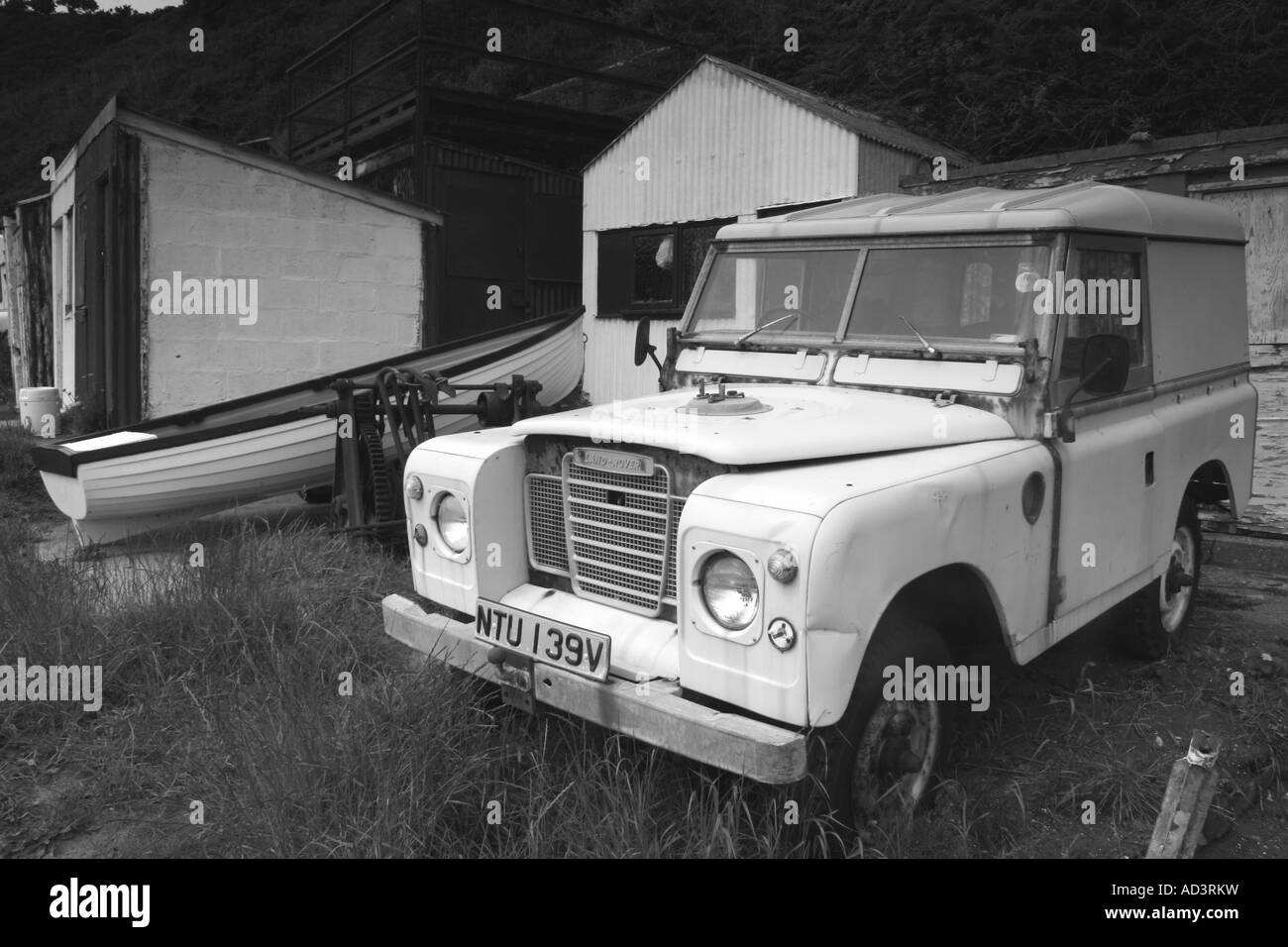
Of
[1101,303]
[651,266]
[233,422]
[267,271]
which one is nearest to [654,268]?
[651,266]

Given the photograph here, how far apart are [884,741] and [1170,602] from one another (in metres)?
2.72

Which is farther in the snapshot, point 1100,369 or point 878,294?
point 878,294

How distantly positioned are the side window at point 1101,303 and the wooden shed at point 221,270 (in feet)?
26.6

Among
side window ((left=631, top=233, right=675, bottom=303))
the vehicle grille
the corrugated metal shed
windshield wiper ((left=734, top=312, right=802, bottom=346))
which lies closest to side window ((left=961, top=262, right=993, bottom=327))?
windshield wiper ((left=734, top=312, right=802, bottom=346))

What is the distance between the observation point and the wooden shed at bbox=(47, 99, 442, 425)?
9.88 m

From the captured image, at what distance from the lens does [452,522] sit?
4.02 m

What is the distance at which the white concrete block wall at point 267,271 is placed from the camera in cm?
1000

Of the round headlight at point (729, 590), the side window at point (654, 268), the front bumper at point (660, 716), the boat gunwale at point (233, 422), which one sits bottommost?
the front bumper at point (660, 716)

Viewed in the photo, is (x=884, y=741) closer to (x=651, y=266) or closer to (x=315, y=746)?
(x=315, y=746)

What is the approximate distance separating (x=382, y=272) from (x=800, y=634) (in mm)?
9332

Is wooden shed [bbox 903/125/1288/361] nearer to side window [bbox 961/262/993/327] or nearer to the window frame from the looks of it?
the window frame

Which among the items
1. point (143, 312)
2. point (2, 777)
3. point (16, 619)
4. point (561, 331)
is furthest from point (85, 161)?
point (2, 777)

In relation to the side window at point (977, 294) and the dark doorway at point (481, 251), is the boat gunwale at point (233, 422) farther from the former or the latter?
the dark doorway at point (481, 251)

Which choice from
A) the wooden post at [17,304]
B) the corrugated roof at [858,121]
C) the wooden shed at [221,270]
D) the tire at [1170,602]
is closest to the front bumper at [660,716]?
the tire at [1170,602]
